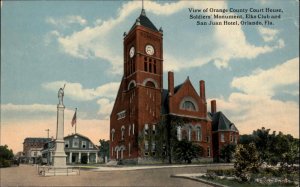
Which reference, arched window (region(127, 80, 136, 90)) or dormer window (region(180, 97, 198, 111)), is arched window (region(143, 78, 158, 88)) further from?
dormer window (region(180, 97, 198, 111))

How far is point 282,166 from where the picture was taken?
22.5 meters

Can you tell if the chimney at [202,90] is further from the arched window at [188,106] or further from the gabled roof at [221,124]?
the gabled roof at [221,124]

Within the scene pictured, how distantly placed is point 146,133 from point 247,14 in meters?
29.2

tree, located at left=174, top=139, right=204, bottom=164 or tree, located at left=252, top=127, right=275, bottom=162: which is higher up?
tree, located at left=252, top=127, right=275, bottom=162

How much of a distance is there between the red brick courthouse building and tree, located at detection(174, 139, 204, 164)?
50.5 inches

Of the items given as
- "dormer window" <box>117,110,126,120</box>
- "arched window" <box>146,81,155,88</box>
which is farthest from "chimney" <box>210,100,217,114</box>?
"dormer window" <box>117,110,126,120</box>

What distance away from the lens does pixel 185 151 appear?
152ft

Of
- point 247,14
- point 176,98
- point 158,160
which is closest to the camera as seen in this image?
point 247,14

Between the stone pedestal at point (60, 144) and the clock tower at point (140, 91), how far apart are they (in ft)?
49.1

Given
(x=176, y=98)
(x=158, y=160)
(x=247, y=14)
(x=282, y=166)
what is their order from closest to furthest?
1. (x=247, y=14)
2. (x=282, y=166)
3. (x=158, y=160)
4. (x=176, y=98)

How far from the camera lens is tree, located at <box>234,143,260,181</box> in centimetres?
2067

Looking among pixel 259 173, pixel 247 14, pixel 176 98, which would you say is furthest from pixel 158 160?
pixel 247 14

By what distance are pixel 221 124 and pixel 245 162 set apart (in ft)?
123

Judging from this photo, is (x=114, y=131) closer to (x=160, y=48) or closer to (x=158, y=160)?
(x=158, y=160)
